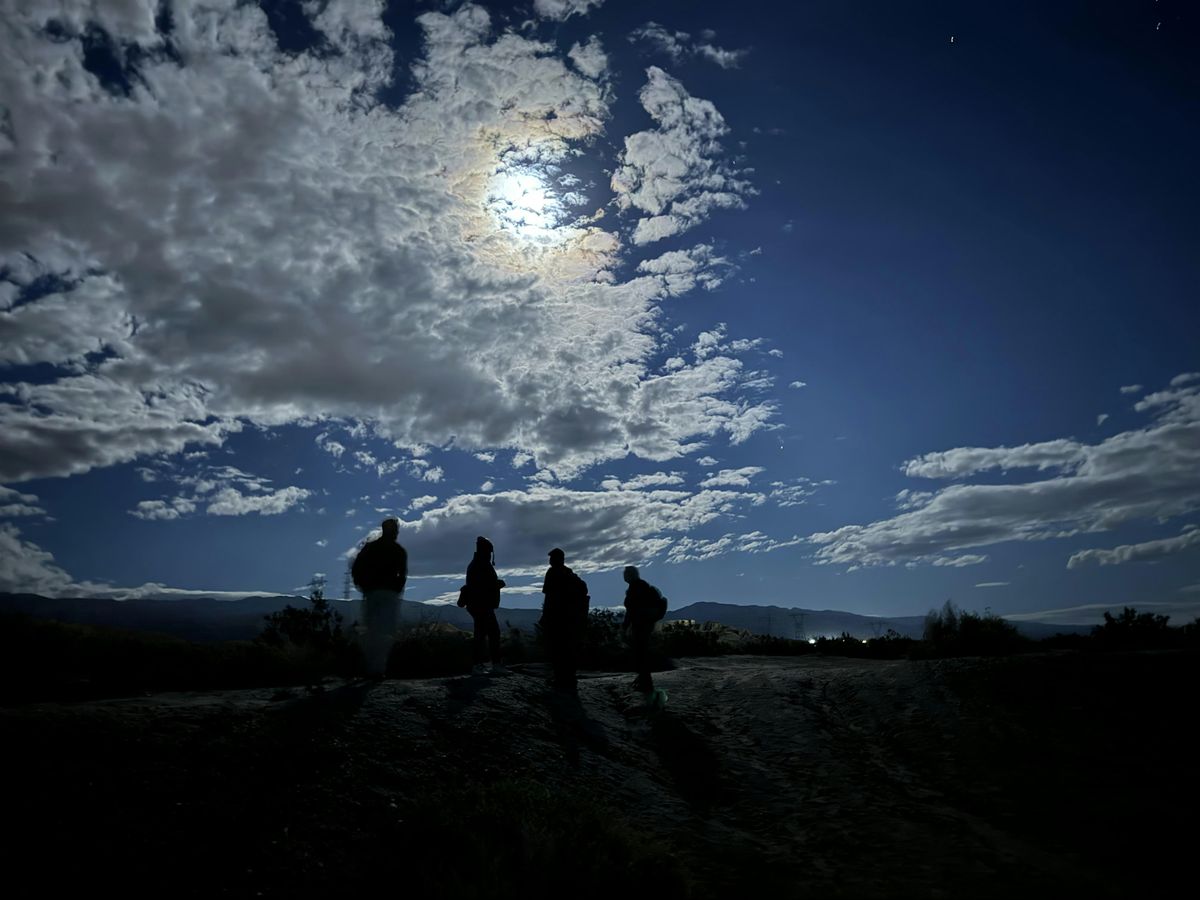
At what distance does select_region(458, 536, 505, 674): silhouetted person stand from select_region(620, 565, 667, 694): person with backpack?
248cm

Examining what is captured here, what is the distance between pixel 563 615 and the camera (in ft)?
43.3

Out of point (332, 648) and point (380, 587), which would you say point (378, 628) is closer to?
point (380, 587)

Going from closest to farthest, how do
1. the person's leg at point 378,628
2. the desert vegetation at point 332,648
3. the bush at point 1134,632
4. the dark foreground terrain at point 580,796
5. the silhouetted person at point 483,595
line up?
Answer: the dark foreground terrain at point 580,796 → the person's leg at point 378,628 → the desert vegetation at point 332,648 → the silhouetted person at point 483,595 → the bush at point 1134,632

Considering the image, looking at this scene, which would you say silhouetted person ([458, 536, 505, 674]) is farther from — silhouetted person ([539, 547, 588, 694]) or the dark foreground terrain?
the dark foreground terrain

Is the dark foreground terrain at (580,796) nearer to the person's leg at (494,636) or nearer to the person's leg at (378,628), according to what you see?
the person's leg at (378,628)

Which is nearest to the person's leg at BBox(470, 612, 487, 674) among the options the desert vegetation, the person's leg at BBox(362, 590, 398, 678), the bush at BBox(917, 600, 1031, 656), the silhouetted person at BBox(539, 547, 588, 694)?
the silhouetted person at BBox(539, 547, 588, 694)

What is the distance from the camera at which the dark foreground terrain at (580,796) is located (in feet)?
17.5

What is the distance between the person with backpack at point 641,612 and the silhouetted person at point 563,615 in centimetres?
110

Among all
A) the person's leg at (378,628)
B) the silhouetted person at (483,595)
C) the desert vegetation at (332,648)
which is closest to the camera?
the person's leg at (378,628)

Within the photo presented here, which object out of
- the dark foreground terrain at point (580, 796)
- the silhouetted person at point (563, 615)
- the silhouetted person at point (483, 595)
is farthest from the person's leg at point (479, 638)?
the dark foreground terrain at point (580, 796)

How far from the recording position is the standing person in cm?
1157

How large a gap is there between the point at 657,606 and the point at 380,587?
5.25 metres

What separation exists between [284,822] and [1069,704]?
37.2 ft

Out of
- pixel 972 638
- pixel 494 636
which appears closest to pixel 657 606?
pixel 494 636
